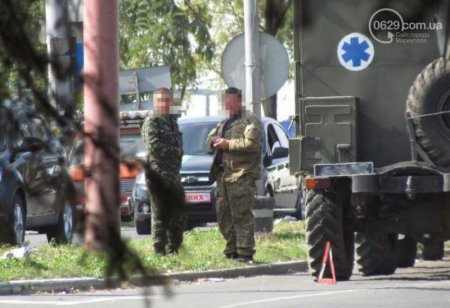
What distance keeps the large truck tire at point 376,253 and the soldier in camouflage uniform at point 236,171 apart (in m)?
1.54

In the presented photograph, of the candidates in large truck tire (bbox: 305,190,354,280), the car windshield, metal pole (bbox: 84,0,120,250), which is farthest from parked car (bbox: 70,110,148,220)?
the car windshield

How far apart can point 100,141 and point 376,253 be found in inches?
402

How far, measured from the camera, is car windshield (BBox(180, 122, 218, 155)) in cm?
2039

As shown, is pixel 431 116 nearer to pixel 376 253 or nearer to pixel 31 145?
pixel 376 253

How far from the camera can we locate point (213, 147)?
527 inches

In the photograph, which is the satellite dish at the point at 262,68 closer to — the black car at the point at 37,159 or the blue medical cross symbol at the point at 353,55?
the blue medical cross symbol at the point at 353,55

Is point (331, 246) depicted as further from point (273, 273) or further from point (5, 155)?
point (5, 155)

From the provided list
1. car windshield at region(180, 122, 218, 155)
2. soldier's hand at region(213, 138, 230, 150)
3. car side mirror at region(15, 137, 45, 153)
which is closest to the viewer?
car side mirror at region(15, 137, 45, 153)

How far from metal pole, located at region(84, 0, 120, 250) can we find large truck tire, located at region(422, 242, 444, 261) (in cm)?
983

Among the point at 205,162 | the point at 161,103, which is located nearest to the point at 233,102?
the point at 161,103

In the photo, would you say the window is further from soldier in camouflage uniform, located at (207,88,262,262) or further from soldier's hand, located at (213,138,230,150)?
soldier's hand, located at (213,138,230,150)

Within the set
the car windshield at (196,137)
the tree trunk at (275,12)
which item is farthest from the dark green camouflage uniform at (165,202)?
the car windshield at (196,137)

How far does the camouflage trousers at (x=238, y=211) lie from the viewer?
13.7 metres

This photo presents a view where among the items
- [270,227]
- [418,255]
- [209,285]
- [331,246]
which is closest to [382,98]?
[331,246]
